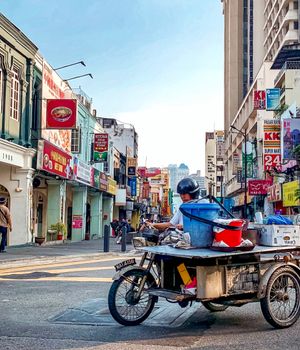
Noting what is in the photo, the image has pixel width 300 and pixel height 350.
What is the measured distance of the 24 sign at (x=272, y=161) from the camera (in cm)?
3944

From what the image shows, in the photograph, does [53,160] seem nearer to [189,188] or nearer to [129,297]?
[189,188]

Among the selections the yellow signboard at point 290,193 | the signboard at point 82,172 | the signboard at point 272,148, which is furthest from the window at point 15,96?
the signboard at point 272,148

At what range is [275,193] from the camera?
134 feet

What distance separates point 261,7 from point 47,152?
211 feet

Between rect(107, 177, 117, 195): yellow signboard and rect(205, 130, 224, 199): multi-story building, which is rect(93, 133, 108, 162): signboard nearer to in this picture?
rect(107, 177, 117, 195): yellow signboard

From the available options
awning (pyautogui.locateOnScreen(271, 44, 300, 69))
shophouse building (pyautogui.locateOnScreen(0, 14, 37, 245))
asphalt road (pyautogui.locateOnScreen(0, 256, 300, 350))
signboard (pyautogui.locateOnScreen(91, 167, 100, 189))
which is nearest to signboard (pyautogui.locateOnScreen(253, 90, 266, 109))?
awning (pyautogui.locateOnScreen(271, 44, 300, 69))

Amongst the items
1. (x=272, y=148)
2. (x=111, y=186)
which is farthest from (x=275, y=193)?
(x=111, y=186)

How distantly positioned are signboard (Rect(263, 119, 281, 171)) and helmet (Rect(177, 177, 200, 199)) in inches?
1308

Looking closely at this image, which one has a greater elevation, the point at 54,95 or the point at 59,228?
the point at 54,95

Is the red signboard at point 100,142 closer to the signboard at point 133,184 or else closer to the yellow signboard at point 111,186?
the yellow signboard at point 111,186

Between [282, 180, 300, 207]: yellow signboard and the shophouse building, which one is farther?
[282, 180, 300, 207]: yellow signboard

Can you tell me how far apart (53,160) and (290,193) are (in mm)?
16936

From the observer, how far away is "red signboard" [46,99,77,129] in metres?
23.2

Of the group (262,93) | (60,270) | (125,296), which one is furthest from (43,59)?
(262,93)
